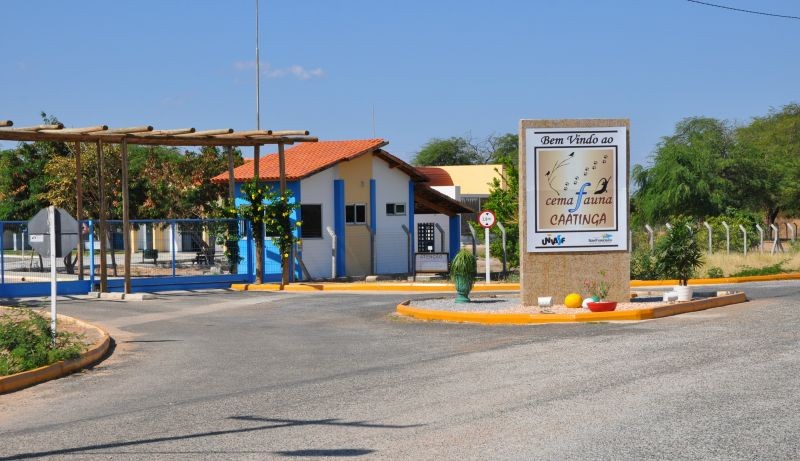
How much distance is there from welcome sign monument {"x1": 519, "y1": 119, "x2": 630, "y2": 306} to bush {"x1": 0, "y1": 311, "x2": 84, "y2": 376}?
9437 mm

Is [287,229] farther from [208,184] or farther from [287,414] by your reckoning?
[287,414]

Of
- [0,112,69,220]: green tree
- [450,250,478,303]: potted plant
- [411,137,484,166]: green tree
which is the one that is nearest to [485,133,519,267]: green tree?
[450,250,478,303]: potted plant

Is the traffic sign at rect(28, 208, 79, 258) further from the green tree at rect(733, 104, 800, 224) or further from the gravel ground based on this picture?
the green tree at rect(733, 104, 800, 224)

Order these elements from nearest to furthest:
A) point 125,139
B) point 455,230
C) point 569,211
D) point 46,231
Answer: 1. point 46,231
2. point 569,211
3. point 125,139
4. point 455,230

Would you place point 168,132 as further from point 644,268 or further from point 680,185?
point 680,185

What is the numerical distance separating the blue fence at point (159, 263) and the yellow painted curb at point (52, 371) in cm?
1167

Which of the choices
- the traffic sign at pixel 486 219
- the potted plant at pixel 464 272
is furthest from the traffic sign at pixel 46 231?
the traffic sign at pixel 486 219

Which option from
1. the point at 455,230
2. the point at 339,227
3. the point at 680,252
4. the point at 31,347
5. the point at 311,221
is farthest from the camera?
the point at 455,230

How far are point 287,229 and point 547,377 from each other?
19.6 m

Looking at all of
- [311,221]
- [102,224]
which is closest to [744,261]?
Result: [311,221]

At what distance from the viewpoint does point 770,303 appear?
70.6 ft

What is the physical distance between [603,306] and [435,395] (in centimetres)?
928

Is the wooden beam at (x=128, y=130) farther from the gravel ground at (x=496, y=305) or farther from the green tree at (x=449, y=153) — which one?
the green tree at (x=449, y=153)

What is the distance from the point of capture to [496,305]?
22422mm
